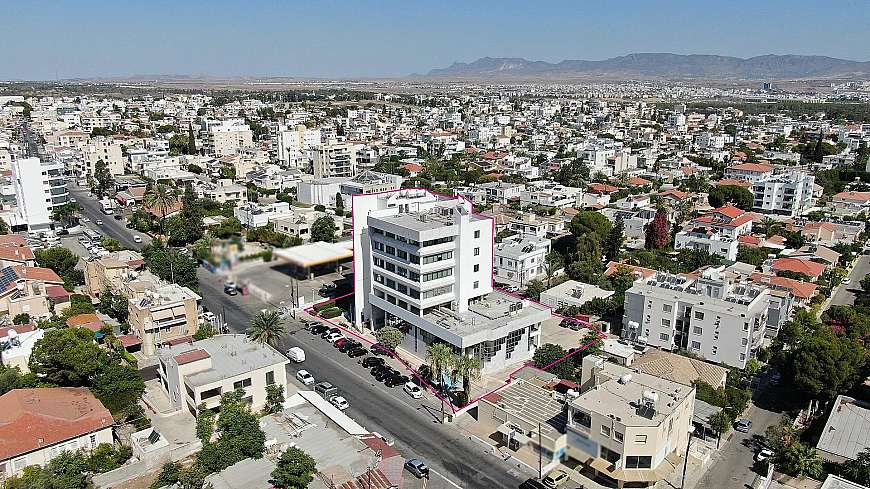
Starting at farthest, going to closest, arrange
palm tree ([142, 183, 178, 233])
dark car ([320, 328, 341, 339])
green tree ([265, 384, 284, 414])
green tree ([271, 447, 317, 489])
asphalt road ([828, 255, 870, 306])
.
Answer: palm tree ([142, 183, 178, 233]) < asphalt road ([828, 255, 870, 306]) < dark car ([320, 328, 341, 339]) < green tree ([265, 384, 284, 414]) < green tree ([271, 447, 317, 489])

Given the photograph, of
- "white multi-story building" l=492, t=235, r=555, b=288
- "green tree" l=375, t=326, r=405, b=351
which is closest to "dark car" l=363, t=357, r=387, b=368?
"green tree" l=375, t=326, r=405, b=351

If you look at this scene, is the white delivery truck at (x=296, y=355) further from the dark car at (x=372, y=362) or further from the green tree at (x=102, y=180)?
the green tree at (x=102, y=180)

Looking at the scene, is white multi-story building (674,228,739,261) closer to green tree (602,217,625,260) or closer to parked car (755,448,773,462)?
green tree (602,217,625,260)

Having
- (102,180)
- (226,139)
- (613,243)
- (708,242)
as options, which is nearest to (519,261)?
(613,243)

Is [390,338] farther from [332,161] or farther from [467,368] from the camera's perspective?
[332,161]

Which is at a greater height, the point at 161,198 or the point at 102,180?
the point at 102,180
